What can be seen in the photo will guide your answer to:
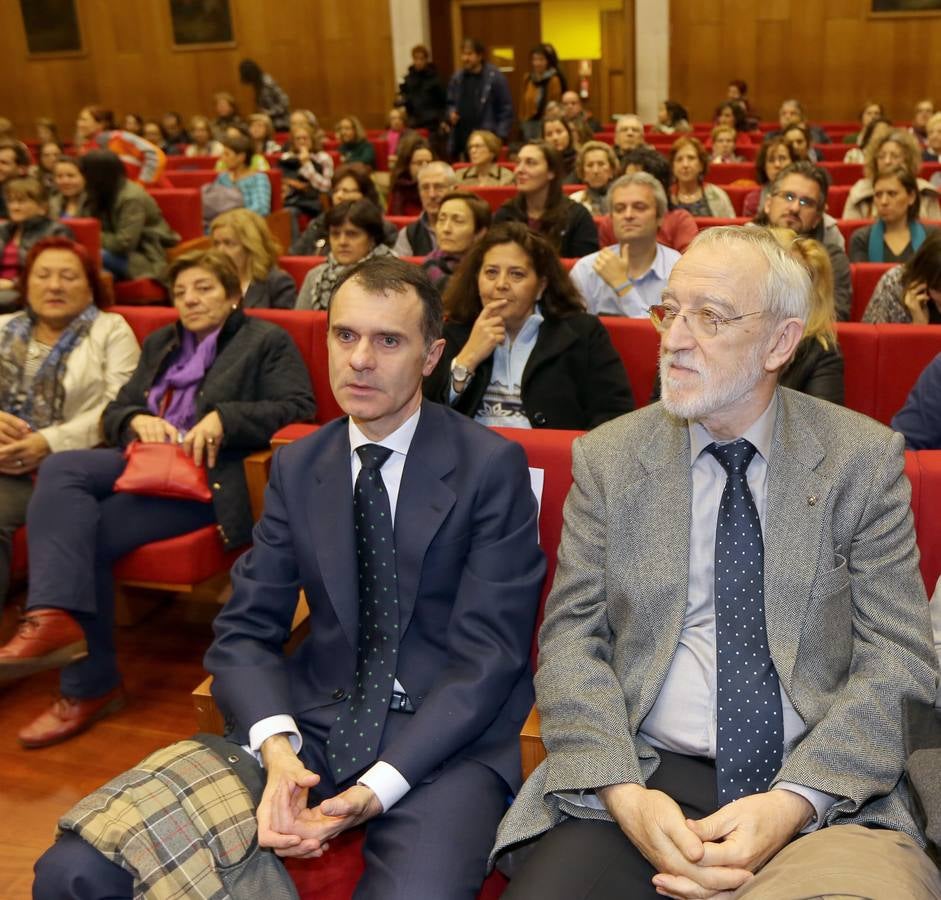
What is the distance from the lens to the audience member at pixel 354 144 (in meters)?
9.39

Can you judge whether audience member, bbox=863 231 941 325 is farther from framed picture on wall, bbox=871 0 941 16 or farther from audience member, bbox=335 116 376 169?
framed picture on wall, bbox=871 0 941 16

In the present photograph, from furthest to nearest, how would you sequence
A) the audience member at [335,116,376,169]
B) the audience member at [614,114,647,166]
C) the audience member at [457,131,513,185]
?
1. the audience member at [335,116,376,169]
2. the audience member at [614,114,647,166]
3. the audience member at [457,131,513,185]

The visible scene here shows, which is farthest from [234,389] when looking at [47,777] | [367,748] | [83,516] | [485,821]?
[485,821]

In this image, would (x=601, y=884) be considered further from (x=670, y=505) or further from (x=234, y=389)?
(x=234, y=389)

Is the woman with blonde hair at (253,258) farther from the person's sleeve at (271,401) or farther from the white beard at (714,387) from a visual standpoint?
the white beard at (714,387)

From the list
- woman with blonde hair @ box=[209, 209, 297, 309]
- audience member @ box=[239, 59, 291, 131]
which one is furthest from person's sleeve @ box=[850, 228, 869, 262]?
audience member @ box=[239, 59, 291, 131]

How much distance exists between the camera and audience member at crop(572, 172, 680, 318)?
3697 mm

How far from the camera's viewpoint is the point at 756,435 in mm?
1691

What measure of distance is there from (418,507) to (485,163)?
16.4ft

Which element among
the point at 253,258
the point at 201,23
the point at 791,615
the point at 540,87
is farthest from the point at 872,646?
the point at 201,23

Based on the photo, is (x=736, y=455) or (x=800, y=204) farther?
(x=800, y=204)

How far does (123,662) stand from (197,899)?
171 centimetres

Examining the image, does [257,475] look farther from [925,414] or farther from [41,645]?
[925,414]

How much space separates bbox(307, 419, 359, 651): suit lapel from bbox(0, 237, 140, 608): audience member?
1.50m
